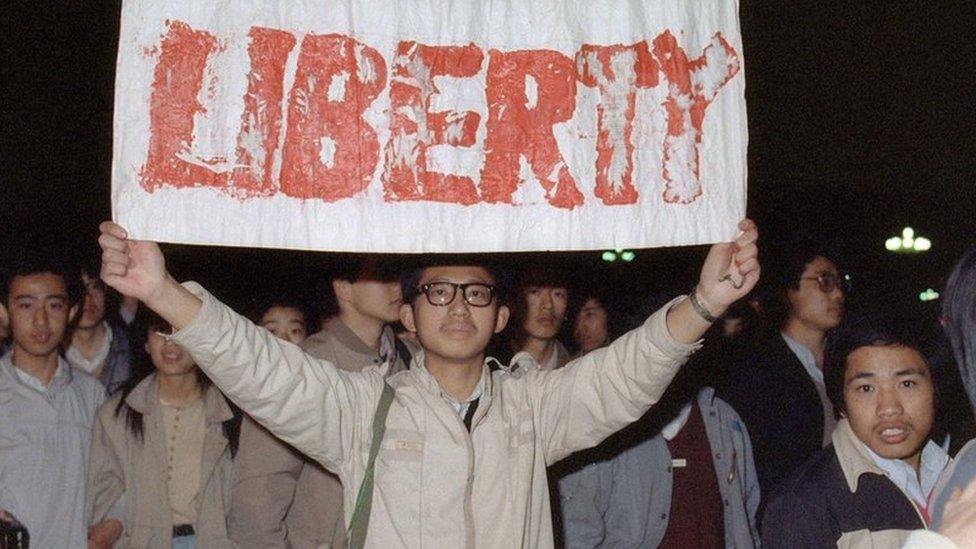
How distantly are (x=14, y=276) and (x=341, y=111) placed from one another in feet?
8.05

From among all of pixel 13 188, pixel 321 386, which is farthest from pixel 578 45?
pixel 13 188

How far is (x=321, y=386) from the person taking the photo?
2797 millimetres

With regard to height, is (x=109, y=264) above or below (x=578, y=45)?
below

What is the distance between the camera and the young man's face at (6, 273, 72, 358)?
14.8 ft

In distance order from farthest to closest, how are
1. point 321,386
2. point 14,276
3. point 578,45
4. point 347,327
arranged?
point 14,276, point 347,327, point 578,45, point 321,386

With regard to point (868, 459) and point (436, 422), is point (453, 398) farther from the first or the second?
point (868, 459)

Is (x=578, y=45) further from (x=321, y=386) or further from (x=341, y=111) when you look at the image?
(x=321, y=386)

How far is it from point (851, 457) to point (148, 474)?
2582 millimetres

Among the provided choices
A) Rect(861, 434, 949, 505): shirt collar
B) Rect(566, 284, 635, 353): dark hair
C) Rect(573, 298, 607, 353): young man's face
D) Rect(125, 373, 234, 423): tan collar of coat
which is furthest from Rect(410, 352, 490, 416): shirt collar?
Rect(573, 298, 607, 353): young man's face

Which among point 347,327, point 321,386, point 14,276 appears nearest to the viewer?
point 321,386

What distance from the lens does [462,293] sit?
310cm

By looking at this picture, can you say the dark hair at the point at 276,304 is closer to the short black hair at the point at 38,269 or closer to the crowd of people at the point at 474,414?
the crowd of people at the point at 474,414

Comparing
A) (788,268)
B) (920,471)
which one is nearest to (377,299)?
(920,471)

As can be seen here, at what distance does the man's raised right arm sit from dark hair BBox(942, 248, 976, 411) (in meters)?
1.55
